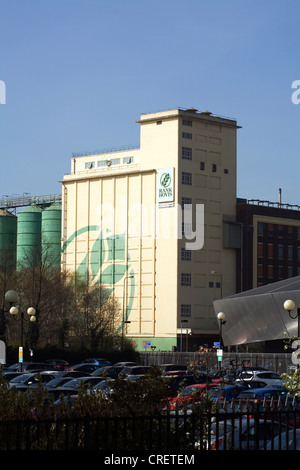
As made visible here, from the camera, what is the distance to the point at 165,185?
4215 inches

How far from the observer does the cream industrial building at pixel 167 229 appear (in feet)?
347

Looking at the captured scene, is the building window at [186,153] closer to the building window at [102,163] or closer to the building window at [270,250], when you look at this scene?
the building window at [102,163]

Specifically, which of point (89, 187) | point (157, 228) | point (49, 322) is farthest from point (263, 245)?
point (49, 322)

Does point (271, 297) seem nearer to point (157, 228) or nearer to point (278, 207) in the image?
point (157, 228)

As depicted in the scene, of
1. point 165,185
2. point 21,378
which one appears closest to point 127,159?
point 165,185

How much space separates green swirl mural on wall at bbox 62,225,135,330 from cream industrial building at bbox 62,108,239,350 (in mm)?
132

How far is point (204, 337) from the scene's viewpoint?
350ft

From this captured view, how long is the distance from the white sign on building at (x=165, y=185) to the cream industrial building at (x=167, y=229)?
0.41 feet

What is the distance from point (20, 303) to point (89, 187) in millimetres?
36587

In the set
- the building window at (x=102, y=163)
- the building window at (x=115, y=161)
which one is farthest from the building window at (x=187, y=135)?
the building window at (x=102, y=163)

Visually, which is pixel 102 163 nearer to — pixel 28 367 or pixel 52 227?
pixel 52 227

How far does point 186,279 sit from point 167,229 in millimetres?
6644

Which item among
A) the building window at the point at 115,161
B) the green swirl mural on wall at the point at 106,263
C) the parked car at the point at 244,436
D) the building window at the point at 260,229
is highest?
the building window at the point at 115,161
